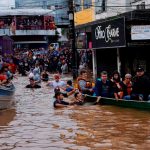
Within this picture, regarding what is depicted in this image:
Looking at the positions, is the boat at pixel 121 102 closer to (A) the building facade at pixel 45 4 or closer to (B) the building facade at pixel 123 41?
(B) the building facade at pixel 123 41

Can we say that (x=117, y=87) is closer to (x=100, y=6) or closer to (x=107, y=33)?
(x=107, y=33)

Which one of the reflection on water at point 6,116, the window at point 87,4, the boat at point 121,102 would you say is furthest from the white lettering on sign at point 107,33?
the window at point 87,4

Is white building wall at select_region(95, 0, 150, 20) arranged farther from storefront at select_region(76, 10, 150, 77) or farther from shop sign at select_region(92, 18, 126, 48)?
shop sign at select_region(92, 18, 126, 48)

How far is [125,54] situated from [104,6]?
1224cm

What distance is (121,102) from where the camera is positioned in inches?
695

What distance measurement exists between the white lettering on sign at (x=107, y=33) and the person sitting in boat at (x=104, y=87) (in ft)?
21.9

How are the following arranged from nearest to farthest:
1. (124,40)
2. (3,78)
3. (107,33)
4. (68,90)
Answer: (3,78) < (68,90) < (124,40) < (107,33)

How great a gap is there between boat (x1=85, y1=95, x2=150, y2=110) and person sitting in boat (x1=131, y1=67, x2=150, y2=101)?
29 centimetres

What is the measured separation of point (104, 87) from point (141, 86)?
2.17 m

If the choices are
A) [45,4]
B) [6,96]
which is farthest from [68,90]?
[45,4]

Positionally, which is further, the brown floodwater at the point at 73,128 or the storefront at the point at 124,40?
the storefront at the point at 124,40

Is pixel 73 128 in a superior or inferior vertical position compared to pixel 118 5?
inferior

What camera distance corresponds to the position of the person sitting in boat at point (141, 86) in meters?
16.4

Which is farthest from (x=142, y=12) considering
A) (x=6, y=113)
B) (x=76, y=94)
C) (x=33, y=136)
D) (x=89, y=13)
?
(x=89, y=13)
